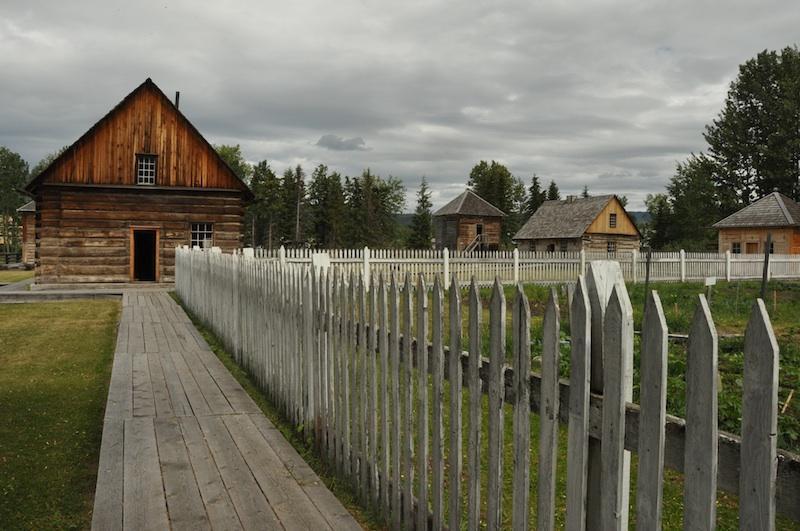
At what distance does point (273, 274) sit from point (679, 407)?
12.8 ft

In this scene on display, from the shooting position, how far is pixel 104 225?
24.3m

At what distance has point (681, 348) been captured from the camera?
970 cm

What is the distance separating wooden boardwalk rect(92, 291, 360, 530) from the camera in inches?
140

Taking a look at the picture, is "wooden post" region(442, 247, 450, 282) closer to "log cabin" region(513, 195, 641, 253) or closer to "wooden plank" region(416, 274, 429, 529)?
"wooden plank" region(416, 274, 429, 529)

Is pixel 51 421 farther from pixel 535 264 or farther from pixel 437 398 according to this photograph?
pixel 535 264

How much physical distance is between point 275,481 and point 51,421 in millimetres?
3330


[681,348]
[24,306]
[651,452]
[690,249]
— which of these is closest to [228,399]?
[651,452]

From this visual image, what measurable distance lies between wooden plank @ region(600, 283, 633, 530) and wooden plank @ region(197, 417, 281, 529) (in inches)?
83.9

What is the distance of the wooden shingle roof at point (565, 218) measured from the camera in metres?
49.7

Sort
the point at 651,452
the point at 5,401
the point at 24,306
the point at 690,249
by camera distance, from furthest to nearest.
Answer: the point at 690,249
the point at 24,306
the point at 5,401
the point at 651,452

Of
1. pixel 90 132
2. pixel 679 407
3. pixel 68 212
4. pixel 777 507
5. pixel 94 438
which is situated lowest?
pixel 94 438

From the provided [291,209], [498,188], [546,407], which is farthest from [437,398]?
[498,188]

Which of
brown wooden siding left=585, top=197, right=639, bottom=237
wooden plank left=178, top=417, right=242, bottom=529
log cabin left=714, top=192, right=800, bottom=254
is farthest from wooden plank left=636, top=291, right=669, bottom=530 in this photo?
brown wooden siding left=585, top=197, right=639, bottom=237

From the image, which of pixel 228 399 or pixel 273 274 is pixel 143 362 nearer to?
pixel 228 399
